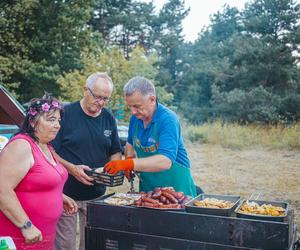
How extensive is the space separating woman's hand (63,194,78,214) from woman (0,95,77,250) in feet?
1.17

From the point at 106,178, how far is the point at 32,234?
0.65 meters

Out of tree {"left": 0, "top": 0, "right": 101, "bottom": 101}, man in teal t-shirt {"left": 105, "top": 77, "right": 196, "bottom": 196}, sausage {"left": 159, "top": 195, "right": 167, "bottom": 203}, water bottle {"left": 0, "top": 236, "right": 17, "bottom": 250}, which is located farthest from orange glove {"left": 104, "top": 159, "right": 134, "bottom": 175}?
tree {"left": 0, "top": 0, "right": 101, "bottom": 101}

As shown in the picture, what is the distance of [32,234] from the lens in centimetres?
203

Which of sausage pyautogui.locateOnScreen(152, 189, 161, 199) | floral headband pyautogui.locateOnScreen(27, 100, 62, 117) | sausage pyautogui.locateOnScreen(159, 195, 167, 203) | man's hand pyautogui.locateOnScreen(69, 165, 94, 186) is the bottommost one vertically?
sausage pyautogui.locateOnScreen(159, 195, 167, 203)

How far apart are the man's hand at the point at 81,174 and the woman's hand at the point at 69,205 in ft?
0.50

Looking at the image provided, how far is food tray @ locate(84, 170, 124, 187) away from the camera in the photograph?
A: 253cm

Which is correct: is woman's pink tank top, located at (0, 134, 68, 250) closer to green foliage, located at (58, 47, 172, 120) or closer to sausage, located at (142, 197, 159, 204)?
sausage, located at (142, 197, 159, 204)

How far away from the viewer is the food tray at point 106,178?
253 centimetres

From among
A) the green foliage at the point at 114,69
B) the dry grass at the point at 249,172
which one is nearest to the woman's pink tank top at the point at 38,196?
the dry grass at the point at 249,172

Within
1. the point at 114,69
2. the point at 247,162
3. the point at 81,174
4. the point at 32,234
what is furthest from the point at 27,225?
the point at 114,69

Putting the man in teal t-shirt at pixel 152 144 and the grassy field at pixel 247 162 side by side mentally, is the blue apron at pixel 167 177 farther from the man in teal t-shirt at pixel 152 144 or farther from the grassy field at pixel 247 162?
the grassy field at pixel 247 162

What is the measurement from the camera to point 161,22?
2969 centimetres

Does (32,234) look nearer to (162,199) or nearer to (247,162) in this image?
(162,199)

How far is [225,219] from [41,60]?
1613cm
